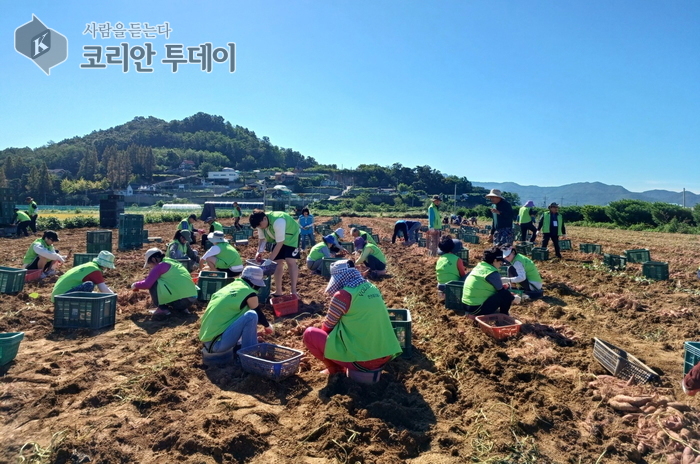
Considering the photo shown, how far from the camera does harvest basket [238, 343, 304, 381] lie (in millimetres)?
3941

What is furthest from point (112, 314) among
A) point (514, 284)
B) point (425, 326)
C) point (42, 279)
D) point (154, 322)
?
point (514, 284)

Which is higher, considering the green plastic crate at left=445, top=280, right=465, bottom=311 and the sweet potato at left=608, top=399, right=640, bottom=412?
the green plastic crate at left=445, top=280, right=465, bottom=311

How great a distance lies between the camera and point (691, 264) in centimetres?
1151

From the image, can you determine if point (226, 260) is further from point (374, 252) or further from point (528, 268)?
point (528, 268)

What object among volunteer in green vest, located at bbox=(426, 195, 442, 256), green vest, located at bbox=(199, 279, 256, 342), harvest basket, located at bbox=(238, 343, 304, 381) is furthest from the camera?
volunteer in green vest, located at bbox=(426, 195, 442, 256)

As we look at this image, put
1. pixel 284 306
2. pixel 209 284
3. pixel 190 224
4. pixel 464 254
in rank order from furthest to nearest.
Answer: pixel 190 224, pixel 464 254, pixel 209 284, pixel 284 306

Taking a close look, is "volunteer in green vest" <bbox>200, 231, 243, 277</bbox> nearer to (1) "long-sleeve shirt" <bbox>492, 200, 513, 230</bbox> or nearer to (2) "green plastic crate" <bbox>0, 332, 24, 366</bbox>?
(2) "green plastic crate" <bbox>0, 332, 24, 366</bbox>

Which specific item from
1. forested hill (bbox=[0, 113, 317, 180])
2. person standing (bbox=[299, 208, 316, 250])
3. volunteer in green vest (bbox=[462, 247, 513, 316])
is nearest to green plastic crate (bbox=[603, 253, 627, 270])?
volunteer in green vest (bbox=[462, 247, 513, 316])

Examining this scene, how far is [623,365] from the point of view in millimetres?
3990

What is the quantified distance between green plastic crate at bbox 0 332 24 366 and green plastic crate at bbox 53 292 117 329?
41.7 inches

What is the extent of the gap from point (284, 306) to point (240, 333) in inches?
69.6

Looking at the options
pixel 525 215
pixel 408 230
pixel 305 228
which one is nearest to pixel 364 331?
pixel 305 228

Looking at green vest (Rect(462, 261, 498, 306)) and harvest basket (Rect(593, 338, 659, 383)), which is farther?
green vest (Rect(462, 261, 498, 306))

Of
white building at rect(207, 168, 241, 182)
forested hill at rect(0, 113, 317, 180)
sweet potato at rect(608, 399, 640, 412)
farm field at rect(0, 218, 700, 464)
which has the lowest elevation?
farm field at rect(0, 218, 700, 464)
